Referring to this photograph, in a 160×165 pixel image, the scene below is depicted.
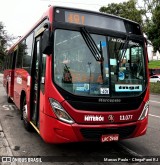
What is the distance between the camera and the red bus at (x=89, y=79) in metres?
4.91

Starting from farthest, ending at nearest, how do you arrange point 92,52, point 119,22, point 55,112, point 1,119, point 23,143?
point 1,119
point 23,143
point 119,22
point 92,52
point 55,112

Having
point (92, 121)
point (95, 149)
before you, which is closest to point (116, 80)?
point (92, 121)

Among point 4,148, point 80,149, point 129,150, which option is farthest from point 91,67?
point 4,148

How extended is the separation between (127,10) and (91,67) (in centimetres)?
3494

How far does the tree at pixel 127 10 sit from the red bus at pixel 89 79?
88.8 ft

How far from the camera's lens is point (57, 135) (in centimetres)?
489

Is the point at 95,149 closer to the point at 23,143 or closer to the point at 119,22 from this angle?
the point at 23,143

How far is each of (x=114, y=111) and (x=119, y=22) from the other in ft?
6.39

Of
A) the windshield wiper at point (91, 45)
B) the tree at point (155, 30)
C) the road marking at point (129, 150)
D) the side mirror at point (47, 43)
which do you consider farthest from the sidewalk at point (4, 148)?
the tree at point (155, 30)

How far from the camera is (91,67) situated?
5.18 m

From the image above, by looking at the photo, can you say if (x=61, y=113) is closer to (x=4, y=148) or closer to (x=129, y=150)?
(x=4, y=148)

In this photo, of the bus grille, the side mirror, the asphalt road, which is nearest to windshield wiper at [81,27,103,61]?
the side mirror

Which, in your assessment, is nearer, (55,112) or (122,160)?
(55,112)

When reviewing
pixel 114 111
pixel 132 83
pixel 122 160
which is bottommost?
pixel 122 160
